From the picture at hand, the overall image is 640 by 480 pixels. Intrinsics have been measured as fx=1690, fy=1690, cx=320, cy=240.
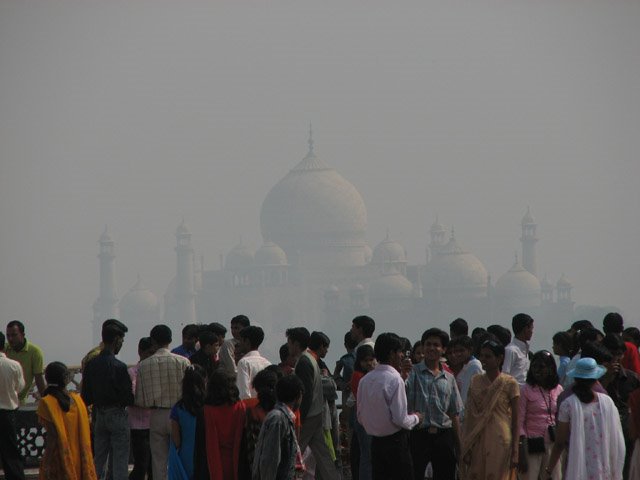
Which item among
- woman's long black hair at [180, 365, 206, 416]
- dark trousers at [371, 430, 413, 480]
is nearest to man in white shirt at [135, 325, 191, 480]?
woman's long black hair at [180, 365, 206, 416]

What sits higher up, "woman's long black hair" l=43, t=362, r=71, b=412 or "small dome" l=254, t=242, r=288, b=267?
"woman's long black hair" l=43, t=362, r=71, b=412

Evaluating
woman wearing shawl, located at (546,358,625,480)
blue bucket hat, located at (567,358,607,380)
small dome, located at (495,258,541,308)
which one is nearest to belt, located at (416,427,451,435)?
woman wearing shawl, located at (546,358,625,480)

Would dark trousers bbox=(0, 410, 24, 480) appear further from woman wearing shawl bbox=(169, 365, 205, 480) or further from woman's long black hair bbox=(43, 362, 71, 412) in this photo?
woman wearing shawl bbox=(169, 365, 205, 480)

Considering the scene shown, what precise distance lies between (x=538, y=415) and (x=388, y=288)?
7335 centimetres

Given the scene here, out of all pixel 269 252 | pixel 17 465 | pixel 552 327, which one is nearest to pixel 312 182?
pixel 269 252

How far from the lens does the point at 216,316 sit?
8788cm

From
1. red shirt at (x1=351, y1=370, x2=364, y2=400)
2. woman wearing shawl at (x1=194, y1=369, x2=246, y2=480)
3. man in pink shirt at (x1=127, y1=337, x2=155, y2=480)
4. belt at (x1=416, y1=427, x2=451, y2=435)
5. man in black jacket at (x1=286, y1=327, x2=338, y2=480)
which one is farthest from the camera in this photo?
man in pink shirt at (x1=127, y1=337, x2=155, y2=480)

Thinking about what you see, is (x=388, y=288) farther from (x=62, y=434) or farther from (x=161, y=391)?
(x=62, y=434)

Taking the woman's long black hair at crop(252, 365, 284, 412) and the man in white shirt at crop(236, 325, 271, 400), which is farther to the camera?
the man in white shirt at crop(236, 325, 271, 400)

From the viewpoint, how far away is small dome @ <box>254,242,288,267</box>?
83062mm

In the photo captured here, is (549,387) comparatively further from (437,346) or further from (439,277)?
(439,277)

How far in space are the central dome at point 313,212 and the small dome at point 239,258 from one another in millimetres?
1591

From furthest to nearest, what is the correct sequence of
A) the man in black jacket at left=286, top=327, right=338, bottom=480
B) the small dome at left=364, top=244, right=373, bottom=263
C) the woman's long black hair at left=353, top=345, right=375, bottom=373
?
the small dome at left=364, top=244, right=373, bottom=263
the woman's long black hair at left=353, top=345, right=375, bottom=373
the man in black jacket at left=286, top=327, right=338, bottom=480

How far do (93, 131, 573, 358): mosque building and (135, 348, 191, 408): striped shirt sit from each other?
72060mm
